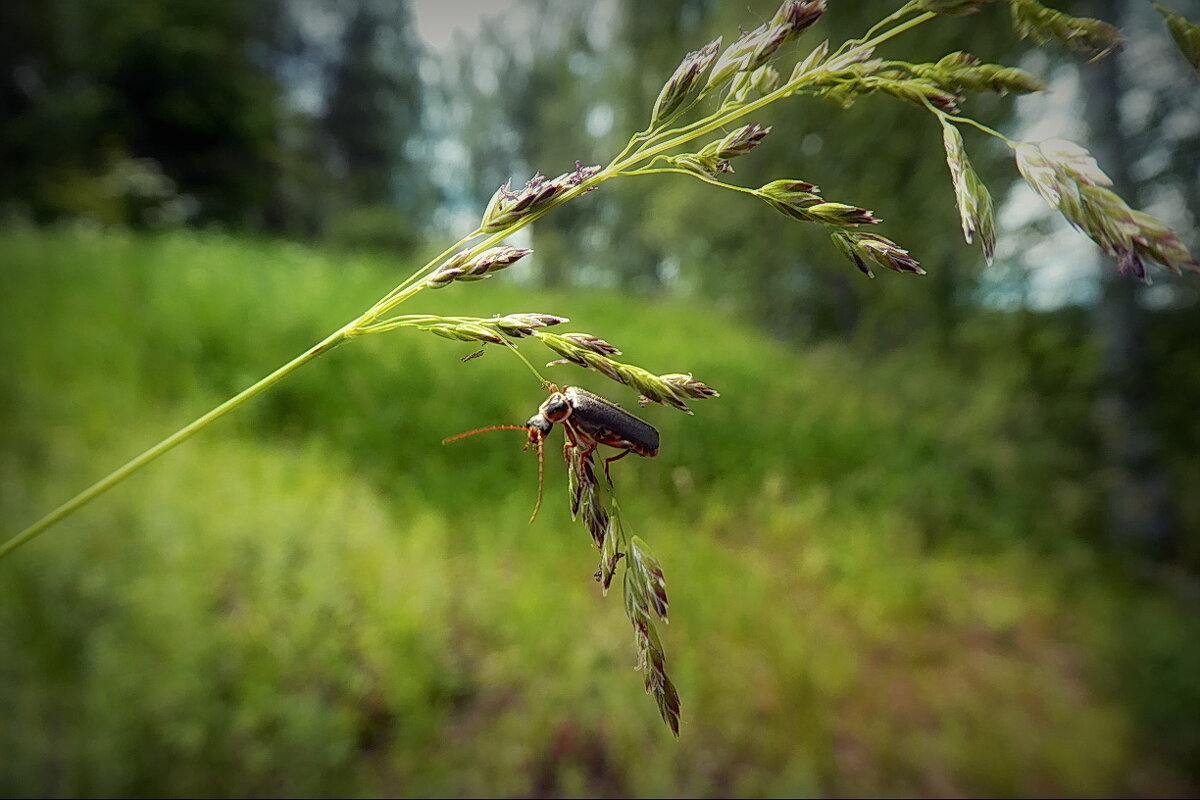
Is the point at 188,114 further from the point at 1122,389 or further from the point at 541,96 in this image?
the point at 1122,389

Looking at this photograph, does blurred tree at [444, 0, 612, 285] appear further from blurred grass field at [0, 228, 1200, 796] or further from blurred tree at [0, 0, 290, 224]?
blurred tree at [0, 0, 290, 224]

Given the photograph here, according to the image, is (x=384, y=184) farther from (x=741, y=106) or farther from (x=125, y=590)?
(x=741, y=106)

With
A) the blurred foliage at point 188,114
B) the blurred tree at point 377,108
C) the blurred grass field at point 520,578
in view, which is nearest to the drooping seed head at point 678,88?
the blurred grass field at point 520,578

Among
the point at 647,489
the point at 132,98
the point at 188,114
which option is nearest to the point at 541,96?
the point at 647,489

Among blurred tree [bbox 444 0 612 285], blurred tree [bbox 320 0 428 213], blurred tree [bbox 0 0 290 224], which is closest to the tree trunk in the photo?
blurred tree [bbox 444 0 612 285]

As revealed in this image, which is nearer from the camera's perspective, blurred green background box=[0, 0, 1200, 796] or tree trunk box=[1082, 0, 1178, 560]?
blurred green background box=[0, 0, 1200, 796]

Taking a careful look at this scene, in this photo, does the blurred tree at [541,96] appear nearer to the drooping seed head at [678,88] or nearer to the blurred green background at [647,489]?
the blurred green background at [647,489]

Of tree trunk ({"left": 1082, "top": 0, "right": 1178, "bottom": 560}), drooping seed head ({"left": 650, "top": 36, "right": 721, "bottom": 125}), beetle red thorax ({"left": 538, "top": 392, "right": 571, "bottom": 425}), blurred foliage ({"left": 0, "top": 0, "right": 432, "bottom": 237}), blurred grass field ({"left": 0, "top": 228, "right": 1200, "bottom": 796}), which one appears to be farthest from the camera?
blurred foliage ({"left": 0, "top": 0, "right": 432, "bottom": 237})

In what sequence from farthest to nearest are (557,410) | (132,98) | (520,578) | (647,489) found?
(132,98)
(520,578)
(647,489)
(557,410)

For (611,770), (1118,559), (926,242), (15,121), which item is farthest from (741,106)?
(15,121)
